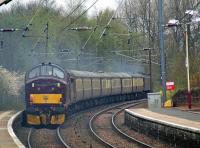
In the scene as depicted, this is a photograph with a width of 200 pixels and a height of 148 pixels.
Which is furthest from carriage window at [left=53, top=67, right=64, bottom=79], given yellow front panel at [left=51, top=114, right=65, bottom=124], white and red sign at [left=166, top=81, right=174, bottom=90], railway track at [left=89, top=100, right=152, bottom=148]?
white and red sign at [left=166, top=81, right=174, bottom=90]

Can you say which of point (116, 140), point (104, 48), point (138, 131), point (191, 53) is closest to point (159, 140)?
point (116, 140)

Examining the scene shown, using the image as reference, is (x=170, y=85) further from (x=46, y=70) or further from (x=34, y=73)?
(x=34, y=73)

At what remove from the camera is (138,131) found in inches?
893

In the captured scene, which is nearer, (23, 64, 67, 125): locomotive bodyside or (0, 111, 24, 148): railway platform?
(0, 111, 24, 148): railway platform

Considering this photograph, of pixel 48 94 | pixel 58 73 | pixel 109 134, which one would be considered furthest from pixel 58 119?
pixel 109 134

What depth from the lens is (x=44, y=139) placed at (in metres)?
21.3

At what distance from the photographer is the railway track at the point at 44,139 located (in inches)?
765

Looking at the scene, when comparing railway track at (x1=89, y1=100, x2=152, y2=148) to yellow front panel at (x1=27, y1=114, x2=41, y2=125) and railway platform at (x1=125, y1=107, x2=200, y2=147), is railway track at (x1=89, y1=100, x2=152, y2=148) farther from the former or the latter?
yellow front panel at (x1=27, y1=114, x2=41, y2=125)

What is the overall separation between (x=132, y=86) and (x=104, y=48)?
7.92 m

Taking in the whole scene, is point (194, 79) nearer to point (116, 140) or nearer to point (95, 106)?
point (95, 106)

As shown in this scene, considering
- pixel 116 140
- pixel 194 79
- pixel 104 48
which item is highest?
pixel 104 48

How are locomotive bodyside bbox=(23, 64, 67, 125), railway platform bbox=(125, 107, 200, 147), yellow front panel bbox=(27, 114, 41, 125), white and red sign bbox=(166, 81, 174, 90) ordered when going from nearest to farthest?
railway platform bbox=(125, 107, 200, 147), locomotive bodyside bbox=(23, 64, 67, 125), yellow front panel bbox=(27, 114, 41, 125), white and red sign bbox=(166, 81, 174, 90)

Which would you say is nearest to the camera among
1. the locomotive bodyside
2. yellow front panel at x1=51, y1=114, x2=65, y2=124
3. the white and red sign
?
the locomotive bodyside

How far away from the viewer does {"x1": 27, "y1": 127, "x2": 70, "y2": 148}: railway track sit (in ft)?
63.8
